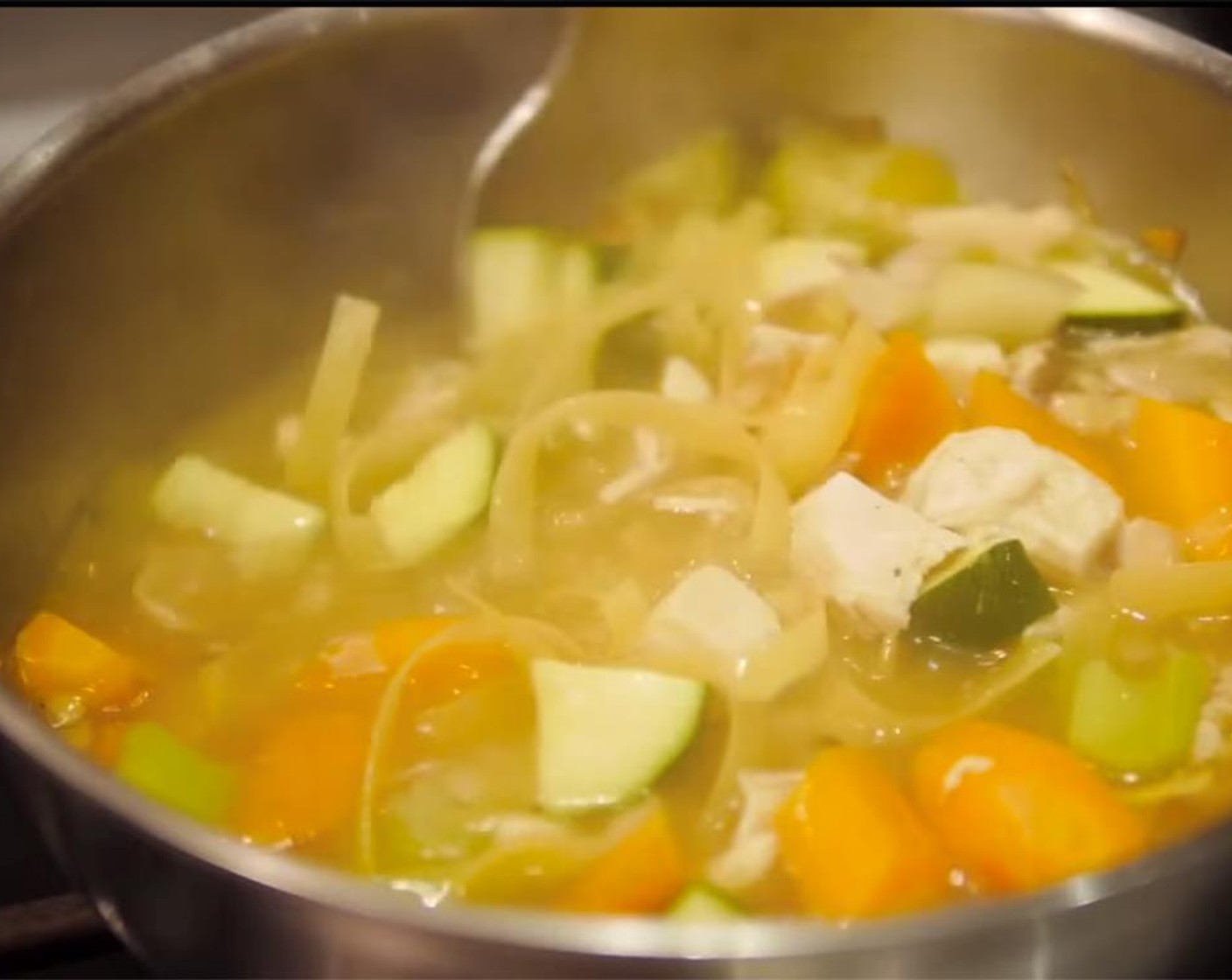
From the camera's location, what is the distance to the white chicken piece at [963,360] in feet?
4.25

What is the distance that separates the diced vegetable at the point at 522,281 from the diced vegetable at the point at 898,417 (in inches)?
13.5

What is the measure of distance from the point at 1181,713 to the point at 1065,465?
0.23 m

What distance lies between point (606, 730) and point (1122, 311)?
2.22 ft

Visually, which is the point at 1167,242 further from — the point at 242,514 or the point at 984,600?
the point at 242,514

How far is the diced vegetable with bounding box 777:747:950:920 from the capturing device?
2.78ft

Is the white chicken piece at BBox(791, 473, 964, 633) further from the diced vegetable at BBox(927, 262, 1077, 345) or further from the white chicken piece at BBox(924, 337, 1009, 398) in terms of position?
the diced vegetable at BBox(927, 262, 1077, 345)

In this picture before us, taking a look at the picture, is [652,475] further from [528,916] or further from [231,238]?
[528,916]

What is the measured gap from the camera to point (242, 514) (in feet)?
4.17

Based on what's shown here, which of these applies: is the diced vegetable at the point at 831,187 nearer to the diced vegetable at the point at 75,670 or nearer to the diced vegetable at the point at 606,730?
the diced vegetable at the point at 606,730

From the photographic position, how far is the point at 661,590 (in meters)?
1.16

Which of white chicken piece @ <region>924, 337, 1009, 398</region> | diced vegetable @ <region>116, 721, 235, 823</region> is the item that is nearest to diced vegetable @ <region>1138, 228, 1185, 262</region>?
white chicken piece @ <region>924, 337, 1009, 398</region>

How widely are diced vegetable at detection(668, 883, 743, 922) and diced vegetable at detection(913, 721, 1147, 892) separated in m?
0.15

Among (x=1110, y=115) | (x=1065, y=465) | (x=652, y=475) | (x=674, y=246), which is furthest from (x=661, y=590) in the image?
(x=1110, y=115)

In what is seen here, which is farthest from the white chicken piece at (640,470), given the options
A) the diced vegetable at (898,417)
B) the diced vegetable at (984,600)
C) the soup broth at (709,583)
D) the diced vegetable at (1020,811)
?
the diced vegetable at (1020,811)
